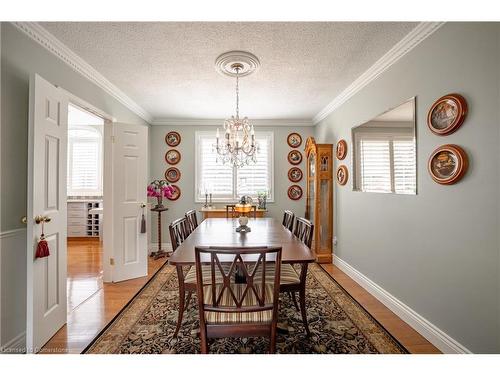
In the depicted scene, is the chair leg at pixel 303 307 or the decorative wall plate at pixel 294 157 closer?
the chair leg at pixel 303 307

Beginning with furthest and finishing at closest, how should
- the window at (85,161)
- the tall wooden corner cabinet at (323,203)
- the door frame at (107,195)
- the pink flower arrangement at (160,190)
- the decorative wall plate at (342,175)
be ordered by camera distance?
the window at (85,161) < the pink flower arrangement at (160,190) < the tall wooden corner cabinet at (323,203) < the decorative wall plate at (342,175) < the door frame at (107,195)

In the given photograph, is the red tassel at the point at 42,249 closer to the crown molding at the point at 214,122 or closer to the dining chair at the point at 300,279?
the dining chair at the point at 300,279

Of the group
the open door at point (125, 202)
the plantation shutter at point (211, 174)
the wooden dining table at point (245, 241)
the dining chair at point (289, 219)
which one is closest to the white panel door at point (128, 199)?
the open door at point (125, 202)

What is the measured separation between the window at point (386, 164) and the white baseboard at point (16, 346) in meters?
3.34

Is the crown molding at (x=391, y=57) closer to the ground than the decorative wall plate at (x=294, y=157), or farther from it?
farther from it

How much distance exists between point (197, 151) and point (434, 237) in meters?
4.04

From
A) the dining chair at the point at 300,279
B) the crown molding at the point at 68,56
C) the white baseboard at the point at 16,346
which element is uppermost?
the crown molding at the point at 68,56

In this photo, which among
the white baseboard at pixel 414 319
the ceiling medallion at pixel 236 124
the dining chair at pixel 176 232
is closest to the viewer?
the white baseboard at pixel 414 319

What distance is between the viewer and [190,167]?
16.3 ft

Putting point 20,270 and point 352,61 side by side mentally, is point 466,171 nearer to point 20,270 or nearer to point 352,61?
point 352,61

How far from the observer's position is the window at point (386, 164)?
2.24m

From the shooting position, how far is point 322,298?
2.74m

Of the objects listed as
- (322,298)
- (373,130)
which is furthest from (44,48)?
(322,298)

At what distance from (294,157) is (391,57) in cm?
269
